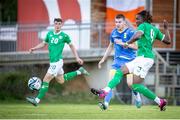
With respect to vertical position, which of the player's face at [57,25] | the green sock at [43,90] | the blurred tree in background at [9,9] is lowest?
→ the green sock at [43,90]

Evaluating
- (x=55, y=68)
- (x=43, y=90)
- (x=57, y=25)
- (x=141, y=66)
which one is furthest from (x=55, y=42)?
(x=141, y=66)

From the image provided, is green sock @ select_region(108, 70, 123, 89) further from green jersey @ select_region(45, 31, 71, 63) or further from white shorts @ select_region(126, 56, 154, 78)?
green jersey @ select_region(45, 31, 71, 63)

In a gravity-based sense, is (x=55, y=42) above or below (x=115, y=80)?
above

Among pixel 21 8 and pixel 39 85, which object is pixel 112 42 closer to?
pixel 39 85

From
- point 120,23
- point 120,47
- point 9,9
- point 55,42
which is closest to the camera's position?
point 120,23

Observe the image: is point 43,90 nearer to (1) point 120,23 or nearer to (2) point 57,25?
(2) point 57,25

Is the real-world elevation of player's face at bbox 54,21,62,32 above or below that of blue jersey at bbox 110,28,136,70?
above

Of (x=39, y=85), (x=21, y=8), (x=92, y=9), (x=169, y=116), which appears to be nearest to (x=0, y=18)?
(x=21, y=8)

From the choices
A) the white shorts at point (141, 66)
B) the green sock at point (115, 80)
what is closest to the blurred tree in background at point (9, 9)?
A: the green sock at point (115, 80)

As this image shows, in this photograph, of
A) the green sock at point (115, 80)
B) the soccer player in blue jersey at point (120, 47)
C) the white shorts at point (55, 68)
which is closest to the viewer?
the green sock at point (115, 80)

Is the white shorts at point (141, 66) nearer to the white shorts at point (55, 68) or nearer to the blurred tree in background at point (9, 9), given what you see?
the white shorts at point (55, 68)

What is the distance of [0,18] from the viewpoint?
56031 millimetres

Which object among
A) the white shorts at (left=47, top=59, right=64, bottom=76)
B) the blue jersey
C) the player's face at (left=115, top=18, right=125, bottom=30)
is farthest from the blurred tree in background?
the player's face at (left=115, top=18, right=125, bottom=30)

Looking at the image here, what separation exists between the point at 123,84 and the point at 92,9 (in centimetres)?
371
